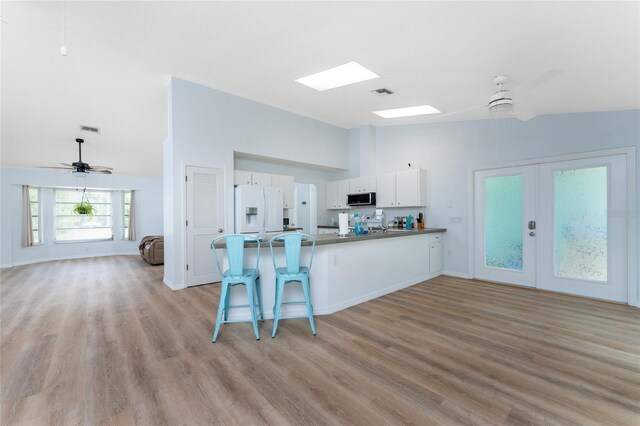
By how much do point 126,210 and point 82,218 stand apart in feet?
3.98

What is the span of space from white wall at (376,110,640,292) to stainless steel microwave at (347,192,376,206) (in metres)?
0.74

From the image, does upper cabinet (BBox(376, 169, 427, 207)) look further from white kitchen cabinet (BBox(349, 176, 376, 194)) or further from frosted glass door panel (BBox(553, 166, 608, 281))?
frosted glass door panel (BBox(553, 166, 608, 281))

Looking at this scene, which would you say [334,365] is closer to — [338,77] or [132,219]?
[338,77]

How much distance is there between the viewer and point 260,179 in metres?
5.44

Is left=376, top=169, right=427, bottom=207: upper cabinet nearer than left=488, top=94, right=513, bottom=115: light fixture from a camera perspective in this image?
No

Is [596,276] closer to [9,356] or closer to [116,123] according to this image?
[9,356]

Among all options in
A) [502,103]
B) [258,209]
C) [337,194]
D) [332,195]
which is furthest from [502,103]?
[332,195]

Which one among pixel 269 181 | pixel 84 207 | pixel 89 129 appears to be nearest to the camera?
pixel 269 181

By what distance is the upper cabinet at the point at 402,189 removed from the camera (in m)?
5.45

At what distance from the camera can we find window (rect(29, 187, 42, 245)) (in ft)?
26.1

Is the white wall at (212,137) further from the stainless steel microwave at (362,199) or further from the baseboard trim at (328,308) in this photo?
the baseboard trim at (328,308)

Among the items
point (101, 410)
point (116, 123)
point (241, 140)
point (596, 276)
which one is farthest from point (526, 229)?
point (116, 123)

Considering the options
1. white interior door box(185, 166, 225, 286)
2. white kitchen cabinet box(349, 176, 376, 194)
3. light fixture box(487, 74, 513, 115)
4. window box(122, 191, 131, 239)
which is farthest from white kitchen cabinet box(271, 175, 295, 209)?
window box(122, 191, 131, 239)

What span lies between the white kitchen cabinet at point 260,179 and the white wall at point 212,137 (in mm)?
405
